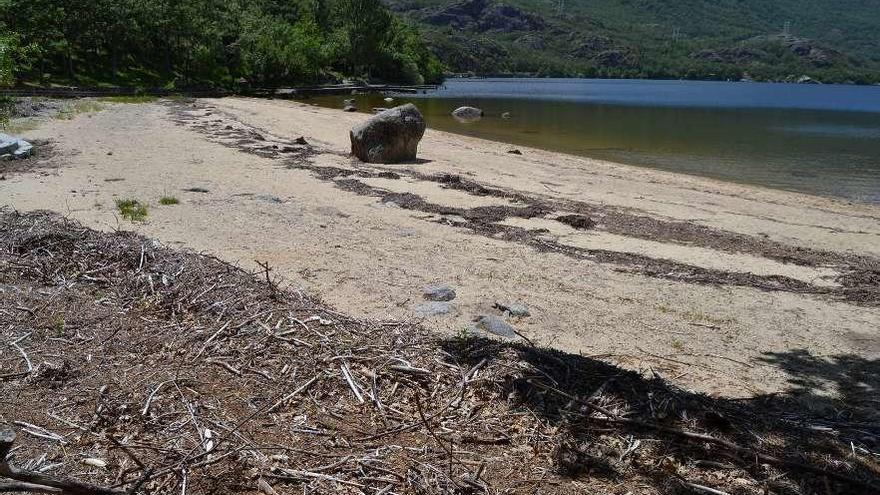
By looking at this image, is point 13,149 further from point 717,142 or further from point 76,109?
point 717,142

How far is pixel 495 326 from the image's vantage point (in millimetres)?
7355

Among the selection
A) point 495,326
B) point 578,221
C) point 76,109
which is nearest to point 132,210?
point 495,326

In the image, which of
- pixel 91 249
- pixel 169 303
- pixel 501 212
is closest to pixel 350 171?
pixel 501 212

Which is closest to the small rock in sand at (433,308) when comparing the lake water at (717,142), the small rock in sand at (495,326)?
the small rock in sand at (495,326)

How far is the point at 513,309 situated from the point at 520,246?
3625 millimetres

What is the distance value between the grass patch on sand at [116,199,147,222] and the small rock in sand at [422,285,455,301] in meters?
5.97

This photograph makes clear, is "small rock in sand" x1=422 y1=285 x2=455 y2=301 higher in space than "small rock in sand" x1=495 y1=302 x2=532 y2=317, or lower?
higher

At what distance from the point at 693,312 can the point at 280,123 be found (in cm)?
2837

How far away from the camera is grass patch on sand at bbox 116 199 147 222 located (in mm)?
11852

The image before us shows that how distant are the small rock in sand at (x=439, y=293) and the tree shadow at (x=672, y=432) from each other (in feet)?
8.92

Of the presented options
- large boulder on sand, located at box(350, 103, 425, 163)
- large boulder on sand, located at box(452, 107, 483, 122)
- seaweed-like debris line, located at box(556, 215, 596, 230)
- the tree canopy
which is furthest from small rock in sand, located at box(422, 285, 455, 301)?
large boulder on sand, located at box(452, 107, 483, 122)

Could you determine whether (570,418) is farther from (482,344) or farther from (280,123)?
(280,123)

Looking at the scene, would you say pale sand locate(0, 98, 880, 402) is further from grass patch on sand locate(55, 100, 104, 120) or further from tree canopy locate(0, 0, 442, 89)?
tree canopy locate(0, 0, 442, 89)

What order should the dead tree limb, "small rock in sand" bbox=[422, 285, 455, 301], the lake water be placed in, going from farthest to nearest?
the lake water
"small rock in sand" bbox=[422, 285, 455, 301]
the dead tree limb
